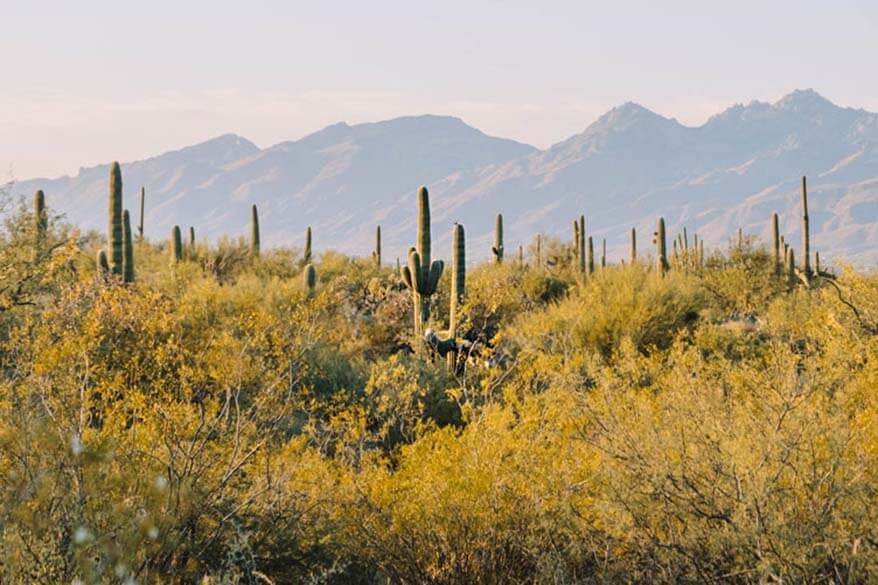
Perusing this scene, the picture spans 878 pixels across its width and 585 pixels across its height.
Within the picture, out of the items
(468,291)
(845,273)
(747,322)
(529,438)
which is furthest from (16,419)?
(747,322)

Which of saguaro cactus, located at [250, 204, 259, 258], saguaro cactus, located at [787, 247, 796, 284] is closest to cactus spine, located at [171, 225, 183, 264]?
saguaro cactus, located at [250, 204, 259, 258]

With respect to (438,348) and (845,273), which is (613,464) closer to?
(845,273)

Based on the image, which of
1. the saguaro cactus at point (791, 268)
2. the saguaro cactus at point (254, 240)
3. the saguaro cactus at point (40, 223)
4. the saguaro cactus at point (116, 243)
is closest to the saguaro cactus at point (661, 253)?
the saguaro cactus at point (791, 268)

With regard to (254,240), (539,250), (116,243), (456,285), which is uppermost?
(254,240)

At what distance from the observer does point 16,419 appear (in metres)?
6.32

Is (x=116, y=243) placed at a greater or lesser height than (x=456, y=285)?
greater

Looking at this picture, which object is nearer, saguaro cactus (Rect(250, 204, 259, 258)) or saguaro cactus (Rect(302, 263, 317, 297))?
saguaro cactus (Rect(302, 263, 317, 297))

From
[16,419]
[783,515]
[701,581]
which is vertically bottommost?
[701,581]

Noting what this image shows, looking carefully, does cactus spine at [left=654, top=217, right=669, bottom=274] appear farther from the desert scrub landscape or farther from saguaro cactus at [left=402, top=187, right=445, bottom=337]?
the desert scrub landscape

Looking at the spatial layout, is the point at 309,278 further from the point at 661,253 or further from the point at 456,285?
the point at 661,253

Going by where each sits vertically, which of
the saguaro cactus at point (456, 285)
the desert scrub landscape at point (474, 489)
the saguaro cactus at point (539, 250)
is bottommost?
the desert scrub landscape at point (474, 489)

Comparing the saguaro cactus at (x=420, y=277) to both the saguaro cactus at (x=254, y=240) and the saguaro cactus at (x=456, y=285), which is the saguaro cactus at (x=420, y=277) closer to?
the saguaro cactus at (x=456, y=285)

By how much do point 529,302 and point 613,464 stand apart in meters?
18.0

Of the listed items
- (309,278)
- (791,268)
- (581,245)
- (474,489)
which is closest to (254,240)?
(309,278)
